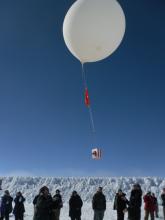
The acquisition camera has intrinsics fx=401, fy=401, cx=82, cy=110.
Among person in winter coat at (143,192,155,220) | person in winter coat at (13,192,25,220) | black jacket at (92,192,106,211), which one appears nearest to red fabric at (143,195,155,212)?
person in winter coat at (143,192,155,220)

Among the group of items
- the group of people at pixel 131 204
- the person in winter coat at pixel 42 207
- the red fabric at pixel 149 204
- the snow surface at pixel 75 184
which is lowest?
the person in winter coat at pixel 42 207

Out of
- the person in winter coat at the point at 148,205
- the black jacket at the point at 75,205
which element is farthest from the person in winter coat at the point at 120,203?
the person in winter coat at the point at 148,205

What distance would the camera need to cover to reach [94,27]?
31.5 feet

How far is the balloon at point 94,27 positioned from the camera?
955 centimetres

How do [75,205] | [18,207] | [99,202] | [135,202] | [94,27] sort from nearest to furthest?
[94,27] → [135,202] → [99,202] → [75,205] → [18,207]

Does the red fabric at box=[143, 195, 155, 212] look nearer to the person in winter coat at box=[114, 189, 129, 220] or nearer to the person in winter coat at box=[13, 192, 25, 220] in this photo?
the person in winter coat at box=[114, 189, 129, 220]

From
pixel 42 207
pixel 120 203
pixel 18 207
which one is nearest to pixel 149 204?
pixel 120 203

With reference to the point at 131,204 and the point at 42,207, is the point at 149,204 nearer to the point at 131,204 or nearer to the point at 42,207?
the point at 131,204

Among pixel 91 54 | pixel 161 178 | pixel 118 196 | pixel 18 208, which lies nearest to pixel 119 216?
pixel 118 196

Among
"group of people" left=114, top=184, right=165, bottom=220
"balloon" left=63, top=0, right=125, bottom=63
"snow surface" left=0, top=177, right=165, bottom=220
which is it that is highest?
"snow surface" left=0, top=177, right=165, bottom=220

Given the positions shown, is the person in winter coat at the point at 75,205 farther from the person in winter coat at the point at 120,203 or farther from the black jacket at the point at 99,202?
the person in winter coat at the point at 120,203

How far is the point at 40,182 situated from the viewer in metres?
76.9

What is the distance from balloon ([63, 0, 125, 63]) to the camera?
9555mm

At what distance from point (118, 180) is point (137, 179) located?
3838 mm
